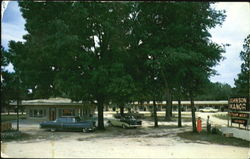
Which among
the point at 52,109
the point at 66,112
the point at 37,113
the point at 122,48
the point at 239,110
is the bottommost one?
the point at 37,113

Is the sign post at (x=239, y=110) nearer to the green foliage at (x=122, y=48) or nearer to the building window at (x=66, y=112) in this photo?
the green foliage at (x=122, y=48)

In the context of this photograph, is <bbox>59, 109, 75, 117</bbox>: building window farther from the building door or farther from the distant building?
the building door

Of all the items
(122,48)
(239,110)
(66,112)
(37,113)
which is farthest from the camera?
(37,113)

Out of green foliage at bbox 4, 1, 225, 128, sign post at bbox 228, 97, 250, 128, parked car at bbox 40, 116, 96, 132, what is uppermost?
green foliage at bbox 4, 1, 225, 128

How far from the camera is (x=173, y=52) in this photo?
25.3 metres

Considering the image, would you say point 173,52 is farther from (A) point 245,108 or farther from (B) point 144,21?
(A) point 245,108

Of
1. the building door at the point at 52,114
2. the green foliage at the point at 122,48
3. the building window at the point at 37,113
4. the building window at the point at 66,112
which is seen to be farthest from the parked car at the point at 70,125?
the building window at the point at 37,113

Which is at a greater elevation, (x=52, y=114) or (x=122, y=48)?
(x=122, y=48)

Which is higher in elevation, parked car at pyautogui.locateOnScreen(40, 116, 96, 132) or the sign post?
the sign post

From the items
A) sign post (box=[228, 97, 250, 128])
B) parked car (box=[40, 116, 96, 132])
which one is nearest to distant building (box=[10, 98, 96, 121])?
parked car (box=[40, 116, 96, 132])

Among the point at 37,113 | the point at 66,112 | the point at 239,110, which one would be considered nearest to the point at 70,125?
the point at 66,112

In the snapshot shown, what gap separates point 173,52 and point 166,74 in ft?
13.2

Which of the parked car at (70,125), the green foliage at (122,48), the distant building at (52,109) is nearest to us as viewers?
the green foliage at (122,48)

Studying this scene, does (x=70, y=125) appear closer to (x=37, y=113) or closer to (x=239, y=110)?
(x=239, y=110)
